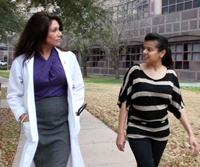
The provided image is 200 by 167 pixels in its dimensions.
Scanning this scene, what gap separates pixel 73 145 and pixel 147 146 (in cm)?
65

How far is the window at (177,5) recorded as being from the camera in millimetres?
25177

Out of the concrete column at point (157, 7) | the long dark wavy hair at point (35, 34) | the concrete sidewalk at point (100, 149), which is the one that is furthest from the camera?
the concrete column at point (157, 7)

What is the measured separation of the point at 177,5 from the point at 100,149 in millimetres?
23155

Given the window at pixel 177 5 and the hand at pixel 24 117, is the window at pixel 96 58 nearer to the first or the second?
the window at pixel 177 5

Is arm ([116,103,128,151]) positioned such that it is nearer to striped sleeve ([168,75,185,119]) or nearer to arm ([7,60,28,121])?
striped sleeve ([168,75,185,119])

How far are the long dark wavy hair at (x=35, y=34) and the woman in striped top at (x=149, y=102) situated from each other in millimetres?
828

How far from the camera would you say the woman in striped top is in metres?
2.87

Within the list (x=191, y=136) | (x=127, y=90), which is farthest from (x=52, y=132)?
(x=191, y=136)

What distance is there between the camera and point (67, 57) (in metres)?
2.94

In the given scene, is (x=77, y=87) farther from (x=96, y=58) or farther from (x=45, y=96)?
(x=96, y=58)

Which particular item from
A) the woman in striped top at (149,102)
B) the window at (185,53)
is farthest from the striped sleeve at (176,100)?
the window at (185,53)

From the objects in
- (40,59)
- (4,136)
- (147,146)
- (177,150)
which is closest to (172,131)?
(177,150)

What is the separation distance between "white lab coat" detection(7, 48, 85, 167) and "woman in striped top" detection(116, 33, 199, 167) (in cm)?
41

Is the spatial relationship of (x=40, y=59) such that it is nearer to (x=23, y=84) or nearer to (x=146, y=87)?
(x=23, y=84)
